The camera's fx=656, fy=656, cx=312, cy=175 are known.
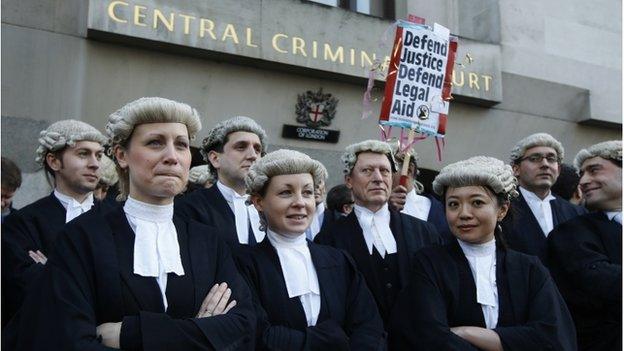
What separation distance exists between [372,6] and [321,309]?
790cm

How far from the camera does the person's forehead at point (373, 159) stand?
4441mm

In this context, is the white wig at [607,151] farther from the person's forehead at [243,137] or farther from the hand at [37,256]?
the hand at [37,256]

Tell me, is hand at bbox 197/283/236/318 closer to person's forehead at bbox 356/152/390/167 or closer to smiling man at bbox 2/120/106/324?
smiling man at bbox 2/120/106/324

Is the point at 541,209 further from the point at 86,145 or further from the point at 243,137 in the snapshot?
the point at 86,145

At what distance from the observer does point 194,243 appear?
9.50 feet

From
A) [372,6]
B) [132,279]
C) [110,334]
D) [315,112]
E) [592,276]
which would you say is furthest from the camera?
[372,6]

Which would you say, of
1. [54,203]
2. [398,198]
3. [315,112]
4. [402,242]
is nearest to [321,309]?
[402,242]

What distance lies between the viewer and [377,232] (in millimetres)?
4234

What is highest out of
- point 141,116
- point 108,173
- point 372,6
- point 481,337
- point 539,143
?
point 372,6

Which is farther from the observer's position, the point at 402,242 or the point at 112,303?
the point at 402,242

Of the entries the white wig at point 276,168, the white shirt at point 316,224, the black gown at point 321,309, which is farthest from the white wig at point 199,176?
the black gown at point 321,309

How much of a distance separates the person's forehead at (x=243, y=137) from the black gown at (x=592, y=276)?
215 centimetres

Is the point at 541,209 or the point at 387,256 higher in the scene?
the point at 541,209

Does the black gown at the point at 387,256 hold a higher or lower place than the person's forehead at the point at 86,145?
lower
